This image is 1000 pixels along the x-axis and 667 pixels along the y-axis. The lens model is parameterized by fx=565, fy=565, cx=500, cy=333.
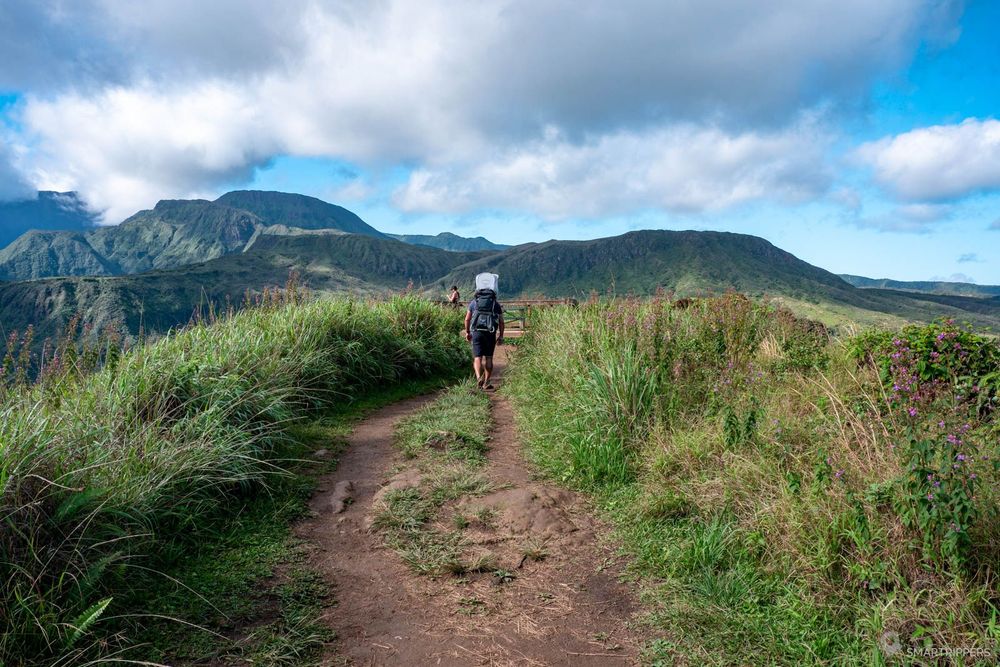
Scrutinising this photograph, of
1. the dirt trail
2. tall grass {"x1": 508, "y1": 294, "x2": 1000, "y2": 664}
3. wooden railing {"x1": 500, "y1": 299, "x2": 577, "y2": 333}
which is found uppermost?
wooden railing {"x1": 500, "y1": 299, "x2": 577, "y2": 333}

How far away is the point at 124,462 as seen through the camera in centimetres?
407

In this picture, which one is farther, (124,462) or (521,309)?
(521,309)

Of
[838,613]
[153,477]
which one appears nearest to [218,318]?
[153,477]

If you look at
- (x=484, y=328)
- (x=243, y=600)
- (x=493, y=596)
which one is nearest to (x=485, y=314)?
(x=484, y=328)

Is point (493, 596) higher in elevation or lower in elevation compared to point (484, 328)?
lower

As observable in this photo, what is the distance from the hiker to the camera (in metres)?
9.70

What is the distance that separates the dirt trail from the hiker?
4662mm

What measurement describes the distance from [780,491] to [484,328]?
6397mm

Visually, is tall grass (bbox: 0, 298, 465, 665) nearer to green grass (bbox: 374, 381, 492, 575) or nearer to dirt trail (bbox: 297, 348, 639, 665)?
dirt trail (bbox: 297, 348, 639, 665)

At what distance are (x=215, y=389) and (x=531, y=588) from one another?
3993mm

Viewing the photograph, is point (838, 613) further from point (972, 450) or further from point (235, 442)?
point (235, 442)

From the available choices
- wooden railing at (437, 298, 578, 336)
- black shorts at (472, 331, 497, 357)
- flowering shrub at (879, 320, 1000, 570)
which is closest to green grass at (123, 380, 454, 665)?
flowering shrub at (879, 320, 1000, 570)

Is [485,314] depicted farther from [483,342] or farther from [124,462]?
[124,462]

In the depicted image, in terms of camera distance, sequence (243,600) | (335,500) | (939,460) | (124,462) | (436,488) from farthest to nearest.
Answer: (436,488) → (335,500) → (124,462) → (243,600) → (939,460)
